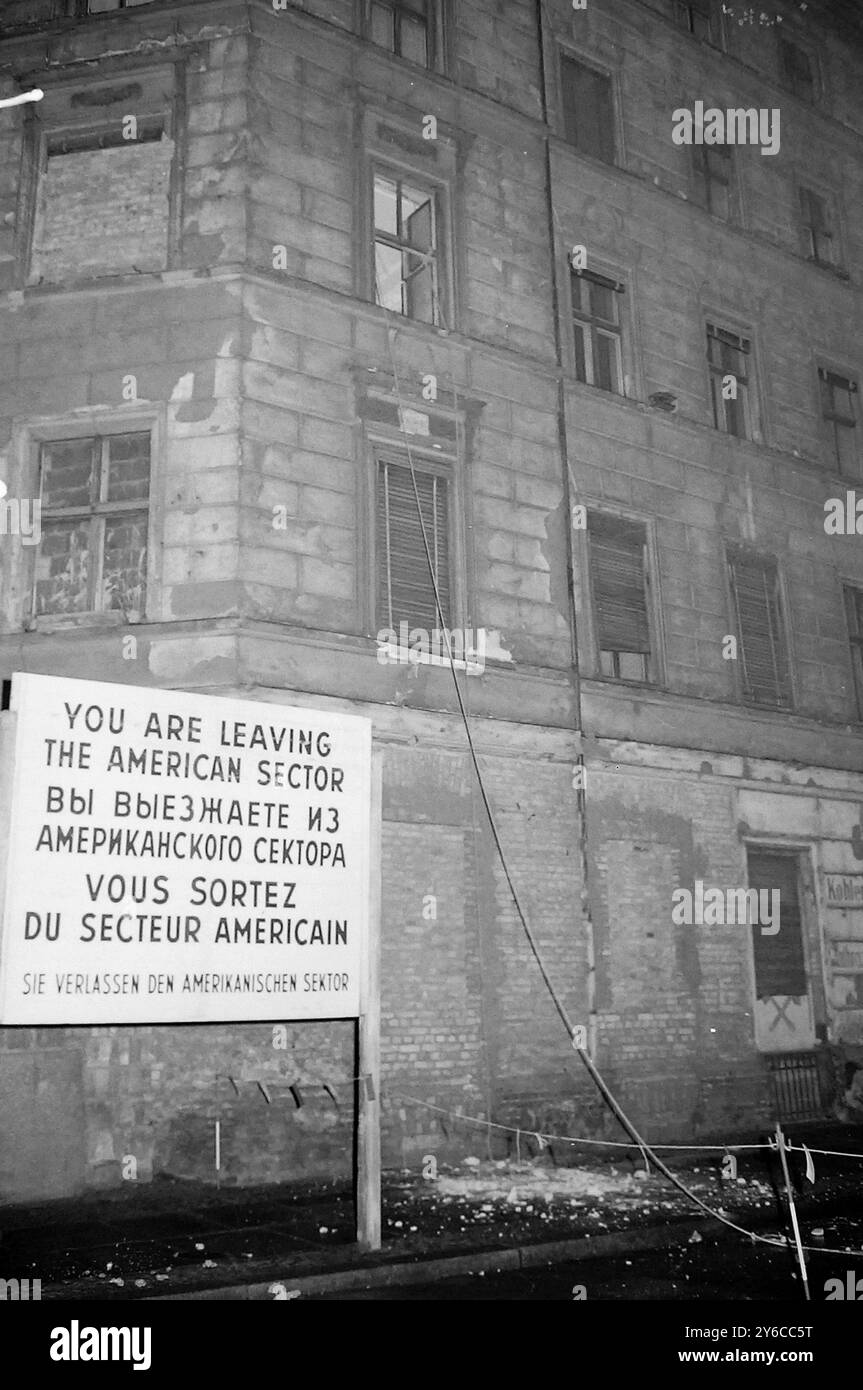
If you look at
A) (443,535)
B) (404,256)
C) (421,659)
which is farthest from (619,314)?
(421,659)

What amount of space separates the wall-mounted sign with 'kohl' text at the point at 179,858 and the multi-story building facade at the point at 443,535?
2.85 metres

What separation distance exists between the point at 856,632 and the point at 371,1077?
11840 millimetres

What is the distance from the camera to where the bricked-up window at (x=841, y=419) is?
1780cm

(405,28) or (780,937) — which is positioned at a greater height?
(405,28)

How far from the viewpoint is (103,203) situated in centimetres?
1258

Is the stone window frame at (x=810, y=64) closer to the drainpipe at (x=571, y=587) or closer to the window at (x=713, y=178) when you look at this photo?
the window at (x=713, y=178)

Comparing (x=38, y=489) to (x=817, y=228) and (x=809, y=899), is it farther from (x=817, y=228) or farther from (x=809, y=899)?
(x=817, y=228)

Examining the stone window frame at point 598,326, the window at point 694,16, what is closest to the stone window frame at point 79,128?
the stone window frame at point 598,326

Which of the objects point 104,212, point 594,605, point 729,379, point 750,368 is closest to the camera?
point 104,212

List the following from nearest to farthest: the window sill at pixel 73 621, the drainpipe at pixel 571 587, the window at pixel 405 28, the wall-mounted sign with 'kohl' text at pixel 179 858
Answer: the wall-mounted sign with 'kohl' text at pixel 179 858 < the window sill at pixel 73 621 < the drainpipe at pixel 571 587 < the window at pixel 405 28

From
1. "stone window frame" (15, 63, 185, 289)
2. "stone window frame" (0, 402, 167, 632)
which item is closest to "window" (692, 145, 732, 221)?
"stone window frame" (15, 63, 185, 289)

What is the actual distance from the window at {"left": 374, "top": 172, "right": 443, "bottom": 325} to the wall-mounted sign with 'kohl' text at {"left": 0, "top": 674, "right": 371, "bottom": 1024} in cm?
711

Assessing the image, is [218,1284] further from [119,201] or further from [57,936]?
[119,201]

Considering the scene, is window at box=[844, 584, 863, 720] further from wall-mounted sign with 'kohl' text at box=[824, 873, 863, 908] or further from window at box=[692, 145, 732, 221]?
window at box=[692, 145, 732, 221]
